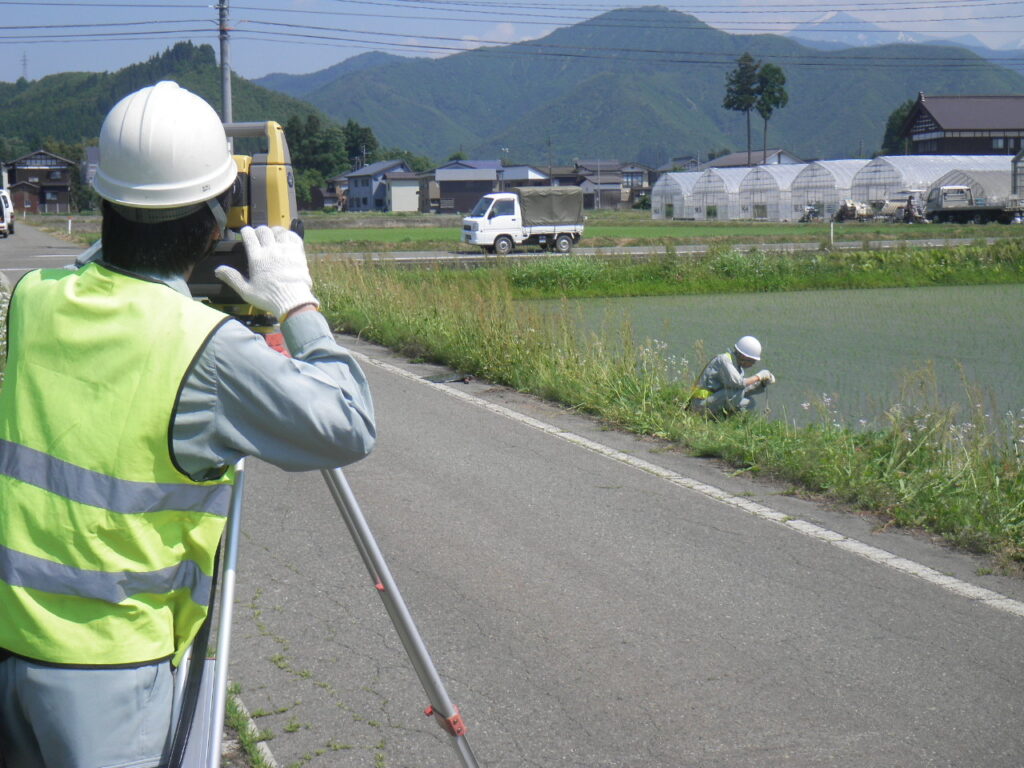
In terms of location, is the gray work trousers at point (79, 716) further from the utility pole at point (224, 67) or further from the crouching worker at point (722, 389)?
the utility pole at point (224, 67)

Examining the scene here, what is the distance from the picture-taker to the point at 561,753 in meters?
3.34

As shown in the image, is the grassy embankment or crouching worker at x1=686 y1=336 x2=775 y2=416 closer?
the grassy embankment

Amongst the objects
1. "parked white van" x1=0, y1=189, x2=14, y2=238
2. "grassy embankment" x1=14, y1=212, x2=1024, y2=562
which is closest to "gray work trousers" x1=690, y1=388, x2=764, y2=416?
"grassy embankment" x1=14, y1=212, x2=1024, y2=562

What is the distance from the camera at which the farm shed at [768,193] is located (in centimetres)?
7075

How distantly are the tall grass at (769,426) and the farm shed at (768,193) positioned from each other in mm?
60128

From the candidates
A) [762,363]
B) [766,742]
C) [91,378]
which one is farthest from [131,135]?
[762,363]

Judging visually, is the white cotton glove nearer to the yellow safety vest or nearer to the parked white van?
the yellow safety vest

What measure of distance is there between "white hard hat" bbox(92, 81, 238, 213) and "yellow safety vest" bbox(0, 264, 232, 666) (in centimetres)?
15

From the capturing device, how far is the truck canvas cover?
1502 inches

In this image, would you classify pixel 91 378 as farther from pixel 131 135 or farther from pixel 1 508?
pixel 131 135

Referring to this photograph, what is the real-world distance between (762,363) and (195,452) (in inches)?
505

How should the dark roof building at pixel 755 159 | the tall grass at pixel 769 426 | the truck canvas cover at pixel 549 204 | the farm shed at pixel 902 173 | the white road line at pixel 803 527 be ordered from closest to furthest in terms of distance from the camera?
1. the white road line at pixel 803 527
2. the tall grass at pixel 769 426
3. the truck canvas cover at pixel 549 204
4. the farm shed at pixel 902 173
5. the dark roof building at pixel 755 159

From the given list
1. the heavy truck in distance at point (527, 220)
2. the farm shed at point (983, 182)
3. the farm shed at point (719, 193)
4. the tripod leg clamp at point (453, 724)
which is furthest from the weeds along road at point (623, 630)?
the farm shed at point (719, 193)

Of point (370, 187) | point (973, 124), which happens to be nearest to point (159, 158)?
point (973, 124)
